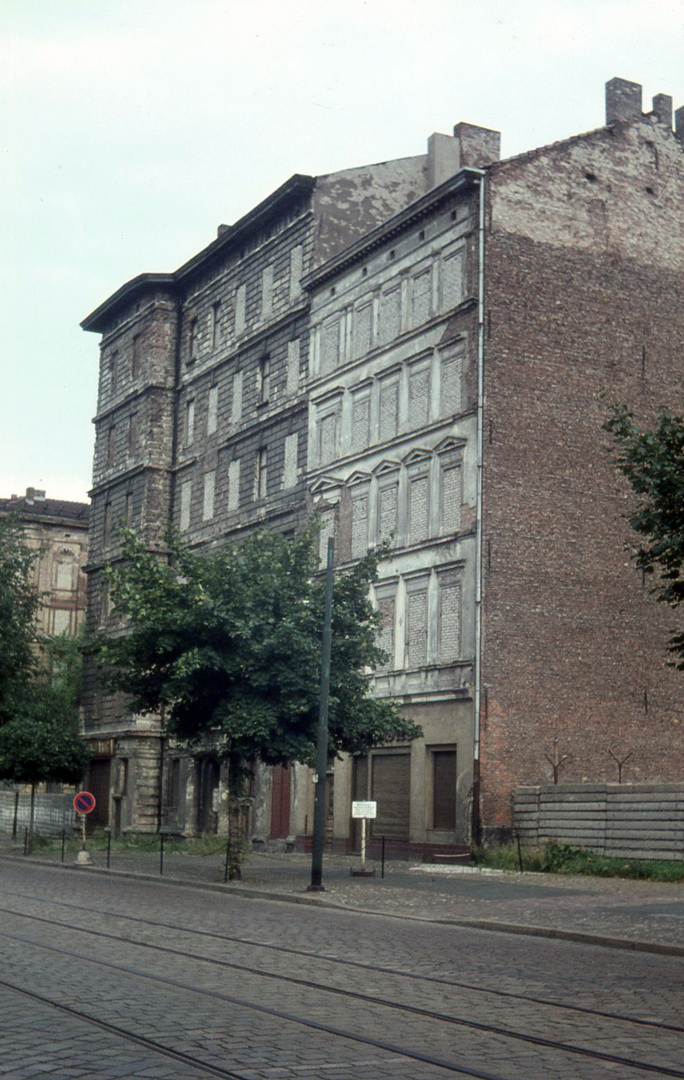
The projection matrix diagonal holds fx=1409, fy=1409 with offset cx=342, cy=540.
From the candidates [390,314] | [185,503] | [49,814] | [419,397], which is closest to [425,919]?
[419,397]

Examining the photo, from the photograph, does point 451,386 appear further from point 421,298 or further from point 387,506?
point 387,506

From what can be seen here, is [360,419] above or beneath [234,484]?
above

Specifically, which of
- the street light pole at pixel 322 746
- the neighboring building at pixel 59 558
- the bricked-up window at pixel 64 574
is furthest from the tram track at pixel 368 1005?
the bricked-up window at pixel 64 574

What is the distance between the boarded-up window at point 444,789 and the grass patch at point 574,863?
189 cm

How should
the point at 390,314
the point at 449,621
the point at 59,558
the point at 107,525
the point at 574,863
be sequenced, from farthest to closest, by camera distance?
1. the point at 59,558
2. the point at 107,525
3. the point at 390,314
4. the point at 449,621
5. the point at 574,863

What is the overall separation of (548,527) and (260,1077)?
27.3 meters

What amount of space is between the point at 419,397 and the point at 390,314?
3.12 meters

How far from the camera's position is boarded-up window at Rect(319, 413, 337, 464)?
40.3 metres

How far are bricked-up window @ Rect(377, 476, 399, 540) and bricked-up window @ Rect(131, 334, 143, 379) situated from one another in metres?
18.7

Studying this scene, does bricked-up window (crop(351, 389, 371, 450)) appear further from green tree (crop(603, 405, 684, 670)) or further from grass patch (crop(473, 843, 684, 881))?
green tree (crop(603, 405, 684, 670))

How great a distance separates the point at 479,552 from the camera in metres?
33.2

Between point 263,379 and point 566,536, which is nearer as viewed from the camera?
point 566,536

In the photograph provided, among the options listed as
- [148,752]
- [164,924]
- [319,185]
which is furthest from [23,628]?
[164,924]

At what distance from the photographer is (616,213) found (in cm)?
3703
